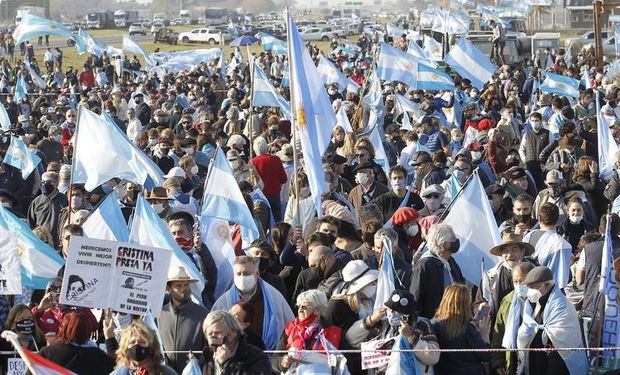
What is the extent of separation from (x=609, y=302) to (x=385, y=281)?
4.46ft

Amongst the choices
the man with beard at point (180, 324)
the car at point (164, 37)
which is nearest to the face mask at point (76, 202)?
the man with beard at point (180, 324)

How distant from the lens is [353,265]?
336 inches

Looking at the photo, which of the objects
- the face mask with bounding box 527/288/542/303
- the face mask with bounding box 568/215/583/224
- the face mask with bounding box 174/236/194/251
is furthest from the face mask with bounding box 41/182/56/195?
the face mask with bounding box 527/288/542/303

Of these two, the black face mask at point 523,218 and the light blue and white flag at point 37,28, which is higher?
the light blue and white flag at point 37,28

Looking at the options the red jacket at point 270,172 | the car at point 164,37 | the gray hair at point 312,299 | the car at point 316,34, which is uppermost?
the gray hair at point 312,299

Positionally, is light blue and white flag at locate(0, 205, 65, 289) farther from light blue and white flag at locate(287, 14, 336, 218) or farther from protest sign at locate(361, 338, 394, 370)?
protest sign at locate(361, 338, 394, 370)

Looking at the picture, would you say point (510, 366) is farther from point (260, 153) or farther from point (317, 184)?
point (260, 153)

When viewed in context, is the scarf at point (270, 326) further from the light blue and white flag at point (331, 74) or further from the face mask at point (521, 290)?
the light blue and white flag at point (331, 74)

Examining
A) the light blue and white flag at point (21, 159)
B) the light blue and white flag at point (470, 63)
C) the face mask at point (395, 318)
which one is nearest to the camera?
the face mask at point (395, 318)

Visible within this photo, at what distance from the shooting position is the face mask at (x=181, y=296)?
8211mm

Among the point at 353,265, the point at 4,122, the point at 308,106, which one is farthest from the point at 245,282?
the point at 4,122

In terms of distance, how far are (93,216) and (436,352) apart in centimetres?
412

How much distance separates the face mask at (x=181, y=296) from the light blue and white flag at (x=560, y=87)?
55.4ft

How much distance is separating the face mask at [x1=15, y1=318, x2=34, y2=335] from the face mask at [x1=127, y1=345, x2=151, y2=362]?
1.22 metres
